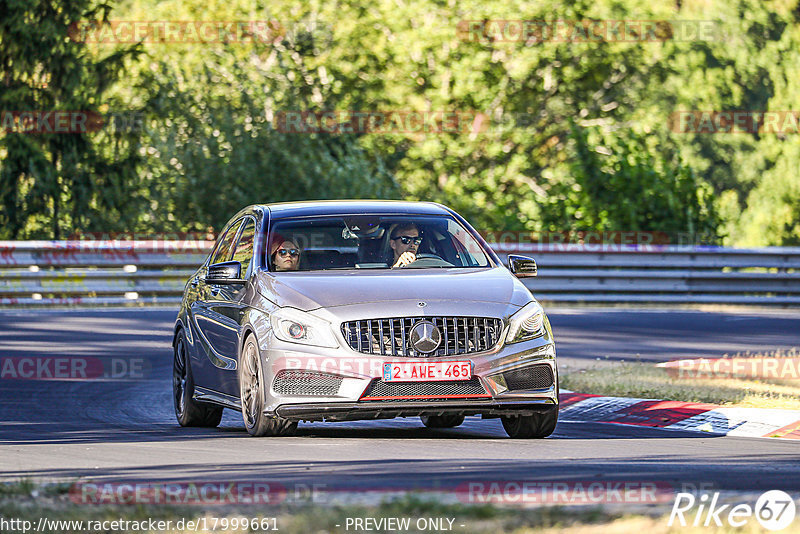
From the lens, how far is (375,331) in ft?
31.5

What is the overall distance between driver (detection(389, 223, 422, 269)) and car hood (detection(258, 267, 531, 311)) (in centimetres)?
27

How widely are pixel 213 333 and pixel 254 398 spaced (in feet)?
3.81

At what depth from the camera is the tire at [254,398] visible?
32.4 ft

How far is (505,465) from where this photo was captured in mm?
8305

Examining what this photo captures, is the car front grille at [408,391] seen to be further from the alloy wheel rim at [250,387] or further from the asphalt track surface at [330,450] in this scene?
the alloy wheel rim at [250,387]

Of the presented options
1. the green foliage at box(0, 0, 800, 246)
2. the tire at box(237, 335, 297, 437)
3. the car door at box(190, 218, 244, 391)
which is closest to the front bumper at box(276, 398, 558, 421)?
the tire at box(237, 335, 297, 437)

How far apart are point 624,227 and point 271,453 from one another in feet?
76.8

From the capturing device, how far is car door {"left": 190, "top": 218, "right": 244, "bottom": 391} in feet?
35.2

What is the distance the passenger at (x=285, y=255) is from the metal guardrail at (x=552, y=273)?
14.7 m

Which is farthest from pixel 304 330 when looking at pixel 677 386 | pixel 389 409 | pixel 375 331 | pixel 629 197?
pixel 629 197

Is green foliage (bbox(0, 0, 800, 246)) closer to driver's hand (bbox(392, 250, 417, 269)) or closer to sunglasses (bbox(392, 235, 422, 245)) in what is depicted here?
sunglasses (bbox(392, 235, 422, 245))

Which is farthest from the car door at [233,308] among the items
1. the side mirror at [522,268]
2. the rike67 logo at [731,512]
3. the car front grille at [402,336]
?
the rike67 logo at [731,512]

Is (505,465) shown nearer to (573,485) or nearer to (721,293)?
(573,485)

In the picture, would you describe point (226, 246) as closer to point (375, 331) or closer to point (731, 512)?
point (375, 331)
